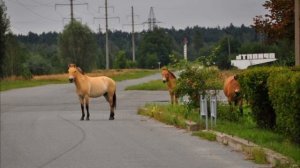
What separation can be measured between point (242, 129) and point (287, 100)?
14.2ft

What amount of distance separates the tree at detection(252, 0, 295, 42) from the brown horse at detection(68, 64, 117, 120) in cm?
589

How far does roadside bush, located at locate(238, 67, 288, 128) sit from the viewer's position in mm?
17531

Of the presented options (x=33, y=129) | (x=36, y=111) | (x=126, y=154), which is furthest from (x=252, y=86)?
(x=36, y=111)

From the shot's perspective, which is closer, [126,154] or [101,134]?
[126,154]

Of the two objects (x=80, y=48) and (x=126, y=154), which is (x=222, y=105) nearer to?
(x=126, y=154)

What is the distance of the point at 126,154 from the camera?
1532 cm

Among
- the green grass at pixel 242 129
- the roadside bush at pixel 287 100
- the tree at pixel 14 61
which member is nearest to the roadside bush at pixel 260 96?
the green grass at pixel 242 129

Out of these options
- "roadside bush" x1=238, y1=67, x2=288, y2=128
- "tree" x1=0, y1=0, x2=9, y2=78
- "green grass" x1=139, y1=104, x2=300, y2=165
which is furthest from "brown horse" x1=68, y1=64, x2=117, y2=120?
"tree" x1=0, y1=0, x2=9, y2=78

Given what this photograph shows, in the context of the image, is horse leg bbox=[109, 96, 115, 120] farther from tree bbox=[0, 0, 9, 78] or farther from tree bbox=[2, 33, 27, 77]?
tree bbox=[2, 33, 27, 77]

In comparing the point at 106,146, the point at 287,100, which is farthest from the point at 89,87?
the point at 287,100

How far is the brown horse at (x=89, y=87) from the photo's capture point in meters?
26.6

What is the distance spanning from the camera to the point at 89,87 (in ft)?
87.7

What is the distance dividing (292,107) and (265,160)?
1.27 meters

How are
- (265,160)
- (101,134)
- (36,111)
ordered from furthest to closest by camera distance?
(36,111)
(101,134)
(265,160)
